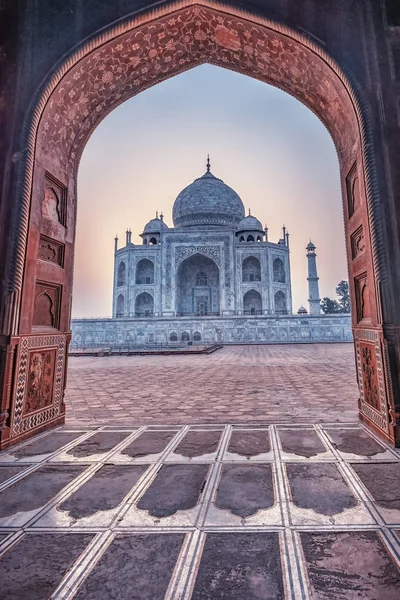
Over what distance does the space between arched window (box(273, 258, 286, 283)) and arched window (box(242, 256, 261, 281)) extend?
4.30ft

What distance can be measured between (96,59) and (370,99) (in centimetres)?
243

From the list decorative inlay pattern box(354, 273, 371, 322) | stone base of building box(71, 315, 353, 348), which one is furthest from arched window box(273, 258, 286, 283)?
decorative inlay pattern box(354, 273, 371, 322)

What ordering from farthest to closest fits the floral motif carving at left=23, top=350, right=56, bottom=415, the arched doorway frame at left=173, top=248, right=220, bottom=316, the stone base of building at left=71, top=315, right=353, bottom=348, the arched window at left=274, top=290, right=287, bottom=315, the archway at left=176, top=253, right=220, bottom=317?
the archway at left=176, top=253, right=220, bottom=317, the arched window at left=274, top=290, right=287, bottom=315, the arched doorway frame at left=173, top=248, right=220, bottom=316, the stone base of building at left=71, top=315, right=353, bottom=348, the floral motif carving at left=23, top=350, right=56, bottom=415

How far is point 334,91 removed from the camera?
2855mm

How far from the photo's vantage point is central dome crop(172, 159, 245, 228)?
26.5 meters

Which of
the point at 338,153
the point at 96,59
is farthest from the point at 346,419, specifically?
the point at 96,59

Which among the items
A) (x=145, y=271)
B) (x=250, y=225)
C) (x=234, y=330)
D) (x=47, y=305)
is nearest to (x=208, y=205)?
(x=250, y=225)

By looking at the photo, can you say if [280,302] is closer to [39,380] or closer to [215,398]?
[215,398]

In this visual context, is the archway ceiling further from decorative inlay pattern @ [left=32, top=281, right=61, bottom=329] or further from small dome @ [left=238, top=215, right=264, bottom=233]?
small dome @ [left=238, top=215, right=264, bottom=233]

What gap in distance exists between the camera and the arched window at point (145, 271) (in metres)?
25.6

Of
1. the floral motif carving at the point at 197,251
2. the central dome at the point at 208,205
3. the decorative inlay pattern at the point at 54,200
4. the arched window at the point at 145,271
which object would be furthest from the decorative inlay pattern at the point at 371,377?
the central dome at the point at 208,205

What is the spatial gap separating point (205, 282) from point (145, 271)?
4.99 m

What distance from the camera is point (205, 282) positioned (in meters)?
26.0

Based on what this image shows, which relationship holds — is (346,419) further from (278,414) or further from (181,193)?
(181,193)
